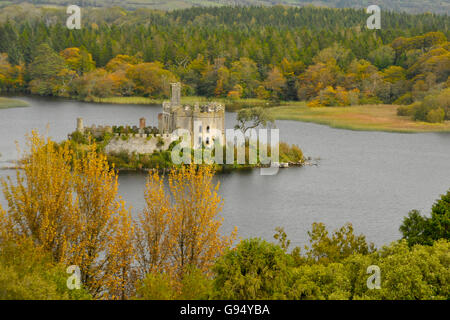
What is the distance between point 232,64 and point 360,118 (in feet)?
120

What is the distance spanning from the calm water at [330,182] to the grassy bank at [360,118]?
424cm

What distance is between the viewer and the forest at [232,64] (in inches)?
4855

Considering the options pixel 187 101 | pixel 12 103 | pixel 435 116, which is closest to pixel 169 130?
pixel 435 116

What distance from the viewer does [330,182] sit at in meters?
59.1

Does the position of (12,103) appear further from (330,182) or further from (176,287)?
(176,287)

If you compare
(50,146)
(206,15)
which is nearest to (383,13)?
(206,15)

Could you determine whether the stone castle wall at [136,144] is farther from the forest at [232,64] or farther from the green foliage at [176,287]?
the forest at [232,64]

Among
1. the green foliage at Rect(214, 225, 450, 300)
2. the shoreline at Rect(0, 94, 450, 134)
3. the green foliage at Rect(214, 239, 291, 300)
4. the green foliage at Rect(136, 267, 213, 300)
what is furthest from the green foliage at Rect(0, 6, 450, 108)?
the green foliage at Rect(214, 239, 291, 300)

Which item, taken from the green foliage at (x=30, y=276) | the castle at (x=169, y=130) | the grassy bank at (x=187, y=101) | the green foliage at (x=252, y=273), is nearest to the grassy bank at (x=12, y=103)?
the grassy bank at (x=187, y=101)

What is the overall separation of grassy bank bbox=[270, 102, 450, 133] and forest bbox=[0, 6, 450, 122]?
6.09 m

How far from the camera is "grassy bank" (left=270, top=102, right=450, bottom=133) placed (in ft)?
311

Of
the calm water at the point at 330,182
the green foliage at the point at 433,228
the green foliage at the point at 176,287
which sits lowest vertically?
the calm water at the point at 330,182
